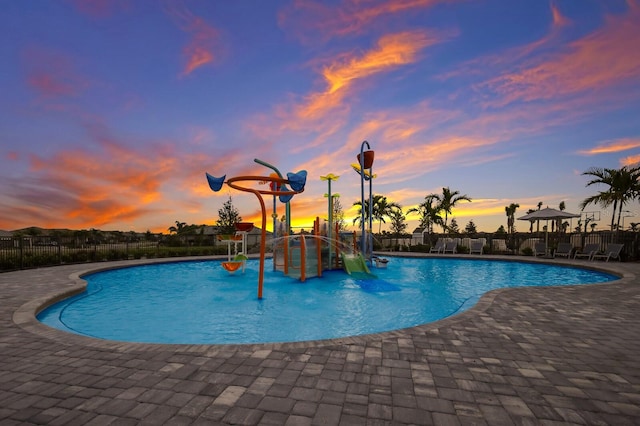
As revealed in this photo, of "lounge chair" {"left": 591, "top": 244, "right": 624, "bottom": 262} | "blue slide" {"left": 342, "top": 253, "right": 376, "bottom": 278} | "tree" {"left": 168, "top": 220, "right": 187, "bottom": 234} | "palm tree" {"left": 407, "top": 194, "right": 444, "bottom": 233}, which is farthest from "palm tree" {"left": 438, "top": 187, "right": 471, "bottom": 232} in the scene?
"tree" {"left": 168, "top": 220, "right": 187, "bottom": 234}

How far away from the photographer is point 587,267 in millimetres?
14602

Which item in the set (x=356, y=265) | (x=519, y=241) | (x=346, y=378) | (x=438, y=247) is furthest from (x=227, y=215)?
(x=346, y=378)

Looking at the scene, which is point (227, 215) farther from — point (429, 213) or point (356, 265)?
point (356, 265)

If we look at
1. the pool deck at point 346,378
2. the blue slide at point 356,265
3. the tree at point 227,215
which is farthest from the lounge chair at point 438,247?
the tree at point 227,215

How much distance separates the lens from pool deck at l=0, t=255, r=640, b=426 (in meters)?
2.60

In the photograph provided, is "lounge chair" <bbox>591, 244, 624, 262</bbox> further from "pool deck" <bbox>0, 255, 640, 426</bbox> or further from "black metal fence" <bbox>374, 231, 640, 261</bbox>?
"pool deck" <bbox>0, 255, 640, 426</bbox>

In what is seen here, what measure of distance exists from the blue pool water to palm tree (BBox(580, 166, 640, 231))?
6.31 meters

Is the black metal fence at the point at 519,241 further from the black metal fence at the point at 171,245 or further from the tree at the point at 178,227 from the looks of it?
the tree at the point at 178,227

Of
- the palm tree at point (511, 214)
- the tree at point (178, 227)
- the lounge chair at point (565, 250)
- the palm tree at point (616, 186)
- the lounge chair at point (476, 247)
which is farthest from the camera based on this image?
the palm tree at point (511, 214)

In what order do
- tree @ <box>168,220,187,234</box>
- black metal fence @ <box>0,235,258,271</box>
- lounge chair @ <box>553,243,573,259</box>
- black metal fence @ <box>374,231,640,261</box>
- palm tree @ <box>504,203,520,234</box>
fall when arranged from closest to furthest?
1. black metal fence @ <box>0,235,258,271</box>
2. black metal fence @ <box>374,231,640,261</box>
3. lounge chair @ <box>553,243,573,259</box>
4. tree @ <box>168,220,187,234</box>
5. palm tree @ <box>504,203,520,234</box>

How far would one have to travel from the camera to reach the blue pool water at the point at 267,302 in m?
7.12

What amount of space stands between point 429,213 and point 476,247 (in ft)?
25.8

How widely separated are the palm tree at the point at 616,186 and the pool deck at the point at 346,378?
1819 centimetres

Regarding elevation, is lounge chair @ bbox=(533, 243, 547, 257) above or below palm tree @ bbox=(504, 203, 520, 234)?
below
